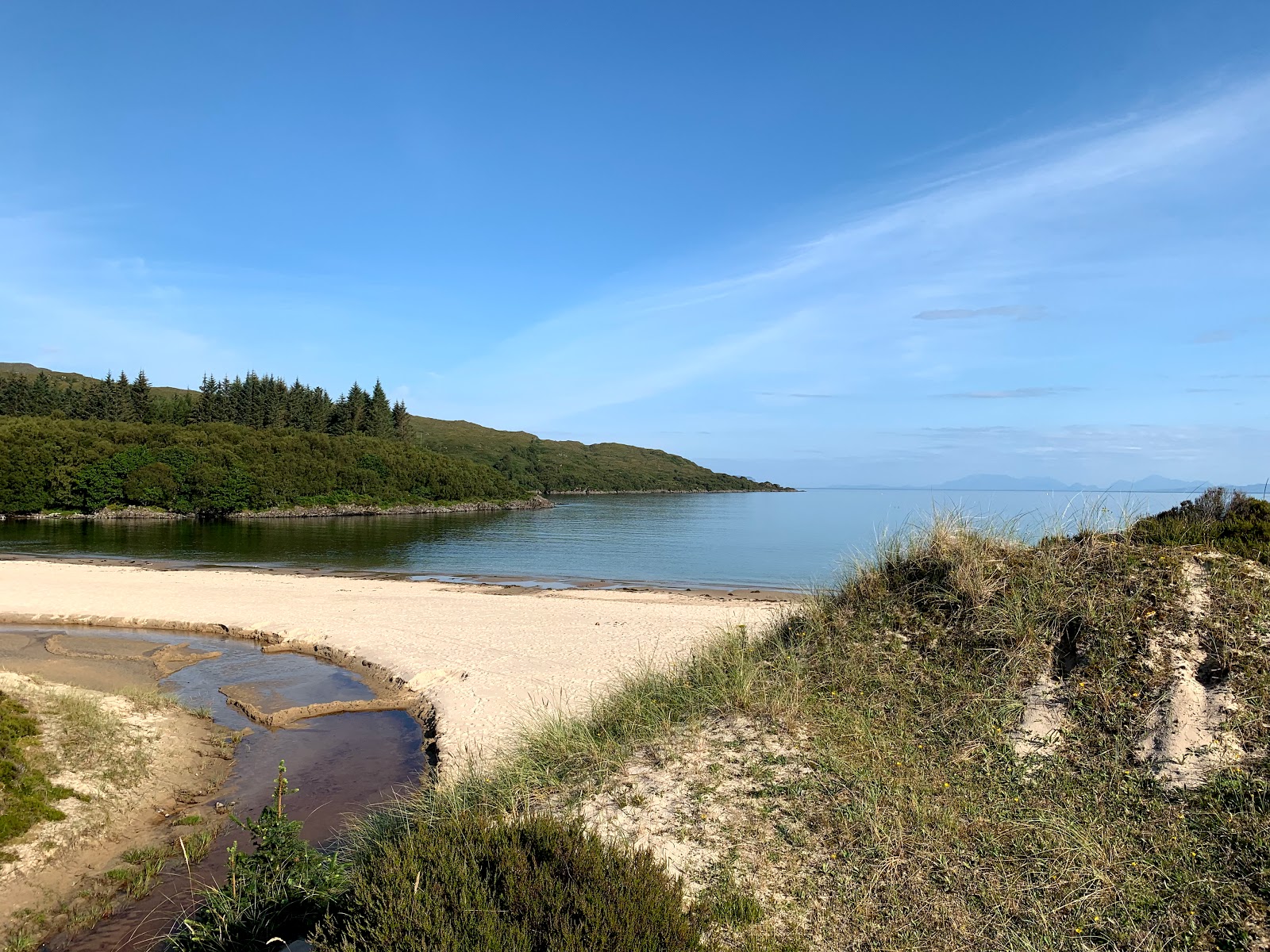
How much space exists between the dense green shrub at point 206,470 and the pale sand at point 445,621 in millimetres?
63204

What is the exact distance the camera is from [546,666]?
15953mm

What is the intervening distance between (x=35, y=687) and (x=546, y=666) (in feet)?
29.9

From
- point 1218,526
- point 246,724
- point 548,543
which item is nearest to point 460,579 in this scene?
point 548,543

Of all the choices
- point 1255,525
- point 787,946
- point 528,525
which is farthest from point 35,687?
point 528,525

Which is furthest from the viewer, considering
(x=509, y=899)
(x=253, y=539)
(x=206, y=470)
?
(x=206, y=470)

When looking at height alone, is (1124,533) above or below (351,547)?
above

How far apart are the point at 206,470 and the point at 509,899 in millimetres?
103539

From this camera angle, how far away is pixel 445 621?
71.3ft

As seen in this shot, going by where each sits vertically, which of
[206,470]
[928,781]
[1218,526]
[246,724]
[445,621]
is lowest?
[246,724]

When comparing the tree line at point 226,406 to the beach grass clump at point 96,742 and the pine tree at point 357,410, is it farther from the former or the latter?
the beach grass clump at point 96,742

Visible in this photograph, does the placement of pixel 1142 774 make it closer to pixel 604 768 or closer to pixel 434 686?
pixel 604 768

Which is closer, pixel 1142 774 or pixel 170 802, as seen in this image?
pixel 1142 774

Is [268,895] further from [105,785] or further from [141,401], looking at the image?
[141,401]

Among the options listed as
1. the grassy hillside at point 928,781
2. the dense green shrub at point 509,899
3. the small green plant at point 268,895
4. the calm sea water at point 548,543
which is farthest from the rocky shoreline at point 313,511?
the dense green shrub at point 509,899
